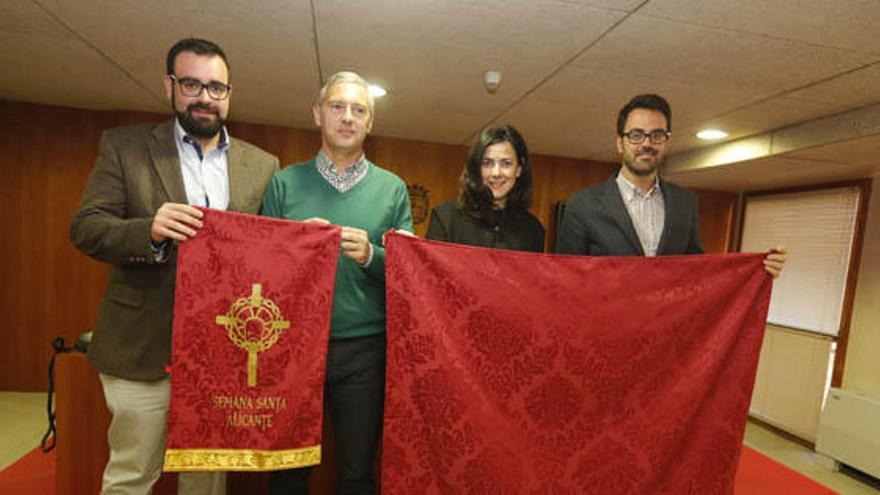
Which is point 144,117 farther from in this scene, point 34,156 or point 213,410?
point 213,410

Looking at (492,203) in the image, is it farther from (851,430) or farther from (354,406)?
(851,430)

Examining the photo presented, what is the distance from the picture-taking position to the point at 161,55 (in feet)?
8.45

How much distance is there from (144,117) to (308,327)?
3.78 m

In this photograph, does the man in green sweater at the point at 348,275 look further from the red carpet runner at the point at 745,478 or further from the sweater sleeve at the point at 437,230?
the red carpet runner at the point at 745,478

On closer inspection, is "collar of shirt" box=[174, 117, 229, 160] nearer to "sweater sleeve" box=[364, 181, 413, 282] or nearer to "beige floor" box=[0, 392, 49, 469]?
"sweater sleeve" box=[364, 181, 413, 282]

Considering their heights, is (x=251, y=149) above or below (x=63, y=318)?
above

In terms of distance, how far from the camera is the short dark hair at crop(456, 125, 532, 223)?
70.2 inches

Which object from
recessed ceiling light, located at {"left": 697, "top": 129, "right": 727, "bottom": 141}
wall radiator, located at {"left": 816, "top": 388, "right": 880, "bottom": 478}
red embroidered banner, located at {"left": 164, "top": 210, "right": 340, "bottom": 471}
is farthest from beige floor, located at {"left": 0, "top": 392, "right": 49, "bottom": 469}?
wall radiator, located at {"left": 816, "top": 388, "right": 880, "bottom": 478}

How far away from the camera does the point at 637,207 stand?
178 cm

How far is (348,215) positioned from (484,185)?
0.57 m

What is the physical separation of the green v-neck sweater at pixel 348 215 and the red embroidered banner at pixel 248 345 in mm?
115

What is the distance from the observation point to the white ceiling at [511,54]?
186 centimetres

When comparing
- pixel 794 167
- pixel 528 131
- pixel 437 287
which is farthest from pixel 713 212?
pixel 437 287

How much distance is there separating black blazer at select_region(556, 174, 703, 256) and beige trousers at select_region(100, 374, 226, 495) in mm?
1449
